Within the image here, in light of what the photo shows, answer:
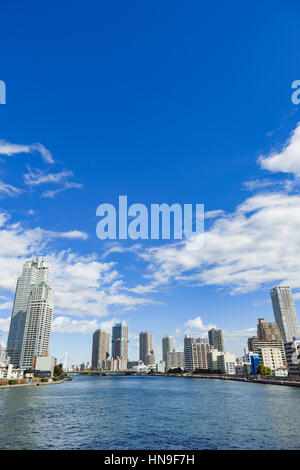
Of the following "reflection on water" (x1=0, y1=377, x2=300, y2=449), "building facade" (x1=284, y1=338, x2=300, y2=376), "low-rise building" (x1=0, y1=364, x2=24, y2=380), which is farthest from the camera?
"building facade" (x1=284, y1=338, x2=300, y2=376)

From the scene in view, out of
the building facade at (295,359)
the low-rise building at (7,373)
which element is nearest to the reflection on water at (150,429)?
the low-rise building at (7,373)

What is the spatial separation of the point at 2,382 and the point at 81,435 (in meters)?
126

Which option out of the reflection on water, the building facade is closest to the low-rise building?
the reflection on water

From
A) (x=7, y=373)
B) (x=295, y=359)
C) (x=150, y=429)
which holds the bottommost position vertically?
(x=150, y=429)

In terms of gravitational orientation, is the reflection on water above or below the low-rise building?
below

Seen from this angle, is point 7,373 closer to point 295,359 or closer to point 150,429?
point 150,429

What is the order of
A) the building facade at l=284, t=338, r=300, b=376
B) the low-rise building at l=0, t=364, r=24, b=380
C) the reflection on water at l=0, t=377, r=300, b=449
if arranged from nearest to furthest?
the reflection on water at l=0, t=377, r=300, b=449
the low-rise building at l=0, t=364, r=24, b=380
the building facade at l=284, t=338, r=300, b=376

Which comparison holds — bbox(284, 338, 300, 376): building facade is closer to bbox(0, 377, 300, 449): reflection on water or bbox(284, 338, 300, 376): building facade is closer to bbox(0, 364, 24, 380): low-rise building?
bbox(0, 377, 300, 449): reflection on water

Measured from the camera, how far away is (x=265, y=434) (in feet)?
147

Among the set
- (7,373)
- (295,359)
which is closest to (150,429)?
(7,373)

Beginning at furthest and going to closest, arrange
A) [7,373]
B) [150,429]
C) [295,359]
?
1. [295,359]
2. [7,373]
3. [150,429]

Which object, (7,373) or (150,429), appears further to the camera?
(7,373)

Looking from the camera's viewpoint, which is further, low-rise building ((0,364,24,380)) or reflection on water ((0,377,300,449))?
low-rise building ((0,364,24,380))
